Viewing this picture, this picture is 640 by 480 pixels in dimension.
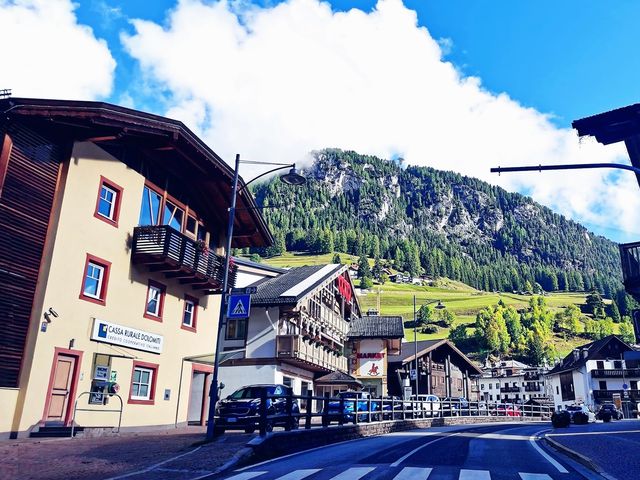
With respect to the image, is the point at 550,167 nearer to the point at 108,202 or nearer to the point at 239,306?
the point at 239,306

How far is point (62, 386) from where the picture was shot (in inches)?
696

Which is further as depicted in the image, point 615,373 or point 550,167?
point 615,373

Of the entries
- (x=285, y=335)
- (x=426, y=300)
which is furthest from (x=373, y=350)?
(x=426, y=300)

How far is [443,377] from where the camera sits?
61250mm

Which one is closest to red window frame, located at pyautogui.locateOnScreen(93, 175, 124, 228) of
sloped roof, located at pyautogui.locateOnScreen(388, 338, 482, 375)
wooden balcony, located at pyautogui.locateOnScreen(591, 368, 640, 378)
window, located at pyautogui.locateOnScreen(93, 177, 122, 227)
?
window, located at pyautogui.locateOnScreen(93, 177, 122, 227)

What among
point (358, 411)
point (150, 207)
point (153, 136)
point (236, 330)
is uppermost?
point (153, 136)

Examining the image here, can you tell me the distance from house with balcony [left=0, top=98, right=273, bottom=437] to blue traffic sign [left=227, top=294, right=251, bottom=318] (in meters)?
6.14

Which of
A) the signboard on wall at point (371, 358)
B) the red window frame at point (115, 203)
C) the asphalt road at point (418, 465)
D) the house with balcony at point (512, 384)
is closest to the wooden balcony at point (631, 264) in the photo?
the asphalt road at point (418, 465)

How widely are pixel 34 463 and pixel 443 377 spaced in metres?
55.6

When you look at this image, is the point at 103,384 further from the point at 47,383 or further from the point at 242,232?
the point at 242,232

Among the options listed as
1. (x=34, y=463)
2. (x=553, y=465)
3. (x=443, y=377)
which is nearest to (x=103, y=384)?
(x=34, y=463)

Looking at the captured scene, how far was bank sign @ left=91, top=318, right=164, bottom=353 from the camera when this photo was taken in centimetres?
1906

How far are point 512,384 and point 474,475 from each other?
120816 millimetres

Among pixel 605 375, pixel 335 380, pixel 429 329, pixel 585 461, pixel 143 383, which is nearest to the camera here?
pixel 585 461
